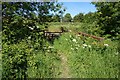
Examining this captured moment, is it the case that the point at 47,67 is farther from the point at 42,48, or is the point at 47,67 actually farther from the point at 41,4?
the point at 41,4

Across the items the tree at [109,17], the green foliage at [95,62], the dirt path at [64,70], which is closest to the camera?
the green foliage at [95,62]

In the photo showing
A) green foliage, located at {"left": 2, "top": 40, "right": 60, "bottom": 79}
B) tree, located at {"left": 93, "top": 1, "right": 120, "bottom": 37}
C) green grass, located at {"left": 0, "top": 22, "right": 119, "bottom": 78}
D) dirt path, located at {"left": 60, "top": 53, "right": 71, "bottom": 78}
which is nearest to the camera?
green foliage, located at {"left": 2, "top": 40, "right": 60, "bottom": 79}

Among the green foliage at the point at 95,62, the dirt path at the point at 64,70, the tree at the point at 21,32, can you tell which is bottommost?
the dirt path at the point at 64,70

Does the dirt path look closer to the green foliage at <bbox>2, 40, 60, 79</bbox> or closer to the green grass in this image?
the green grass

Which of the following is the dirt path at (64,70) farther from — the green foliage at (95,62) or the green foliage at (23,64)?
the green foliage at (23,64)

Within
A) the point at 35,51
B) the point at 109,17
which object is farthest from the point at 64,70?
the point at 109,17

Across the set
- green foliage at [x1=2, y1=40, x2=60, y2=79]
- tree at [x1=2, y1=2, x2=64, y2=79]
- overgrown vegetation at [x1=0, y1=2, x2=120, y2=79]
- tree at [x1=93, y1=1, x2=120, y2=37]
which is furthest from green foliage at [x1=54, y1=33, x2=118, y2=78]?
tree at [x1=93, y1=1, x2=120, y2=37]

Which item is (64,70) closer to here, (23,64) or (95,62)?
(95,62)

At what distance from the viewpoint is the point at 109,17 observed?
1016 cm

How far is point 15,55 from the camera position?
14.9ft

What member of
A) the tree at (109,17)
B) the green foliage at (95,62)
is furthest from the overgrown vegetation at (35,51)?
the tree at (109,17)

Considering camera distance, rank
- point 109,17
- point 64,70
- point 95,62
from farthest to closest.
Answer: point 109,17 → point 64,70 → point 95,62

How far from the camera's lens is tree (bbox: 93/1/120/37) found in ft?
32.3

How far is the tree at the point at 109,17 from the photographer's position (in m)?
9.84
